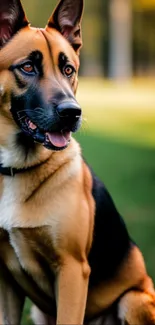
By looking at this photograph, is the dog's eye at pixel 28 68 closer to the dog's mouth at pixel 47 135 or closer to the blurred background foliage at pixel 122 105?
the dog's mouth at pixel 47 135

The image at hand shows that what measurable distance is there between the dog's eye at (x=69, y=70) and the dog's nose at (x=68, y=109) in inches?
11.4

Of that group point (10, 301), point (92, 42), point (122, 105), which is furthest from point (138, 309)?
point (92, 42)

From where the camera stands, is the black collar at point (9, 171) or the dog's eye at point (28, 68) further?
the black collar at point (9, 171)

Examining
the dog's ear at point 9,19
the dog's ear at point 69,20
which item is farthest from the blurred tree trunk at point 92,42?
the dog's ear at point 9,19

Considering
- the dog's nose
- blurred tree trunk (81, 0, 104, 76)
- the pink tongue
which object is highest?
the dog's nose

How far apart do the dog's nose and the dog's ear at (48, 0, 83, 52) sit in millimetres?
525

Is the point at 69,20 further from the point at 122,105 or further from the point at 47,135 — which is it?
the point at 122,105

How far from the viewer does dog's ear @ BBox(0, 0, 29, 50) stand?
13.3 feet

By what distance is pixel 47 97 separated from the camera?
12.8 feet

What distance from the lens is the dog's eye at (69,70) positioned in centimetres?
408

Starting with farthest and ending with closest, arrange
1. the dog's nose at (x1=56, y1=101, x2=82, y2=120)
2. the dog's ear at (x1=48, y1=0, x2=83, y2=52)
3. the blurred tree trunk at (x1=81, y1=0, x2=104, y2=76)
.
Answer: the blurred tree trunk at (x1=81, y1=0, x2=104, y2=76), the dog's ear at (x1=48, y1=0, x2=83, y2=52), the dog's nose at (x1=56, y1=101, x2=82, y2=120)

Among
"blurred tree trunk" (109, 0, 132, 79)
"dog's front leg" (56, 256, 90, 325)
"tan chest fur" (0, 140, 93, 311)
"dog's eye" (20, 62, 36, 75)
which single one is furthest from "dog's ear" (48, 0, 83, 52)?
"blurred tree trunk" (109, 0, 132, 79)

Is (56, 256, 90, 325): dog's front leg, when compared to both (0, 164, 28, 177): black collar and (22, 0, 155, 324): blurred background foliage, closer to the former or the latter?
(0, 164, 28, 177): black collar

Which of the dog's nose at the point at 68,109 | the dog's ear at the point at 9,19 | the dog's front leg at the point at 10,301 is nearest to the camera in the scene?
the dog's nose at the point at 68,109
